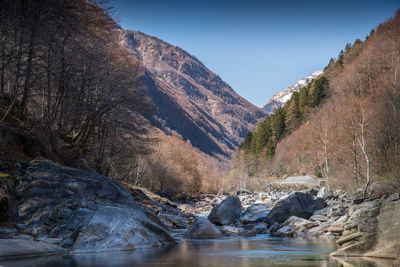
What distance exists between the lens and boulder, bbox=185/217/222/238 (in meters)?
14.2

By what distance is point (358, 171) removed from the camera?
92.7 ft

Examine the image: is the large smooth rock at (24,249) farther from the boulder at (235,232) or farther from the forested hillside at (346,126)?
the forested hillside at (346,126)

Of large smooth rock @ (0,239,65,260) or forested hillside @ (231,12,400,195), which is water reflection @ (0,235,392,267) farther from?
forested hillside @ (231,12,400,195)

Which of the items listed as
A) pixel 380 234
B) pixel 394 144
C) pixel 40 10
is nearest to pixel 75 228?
pixel 380 234

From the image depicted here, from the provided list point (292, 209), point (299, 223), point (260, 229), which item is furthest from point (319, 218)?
point (260, 229)

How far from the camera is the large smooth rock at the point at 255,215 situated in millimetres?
20098

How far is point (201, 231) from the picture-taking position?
14305 millimetres

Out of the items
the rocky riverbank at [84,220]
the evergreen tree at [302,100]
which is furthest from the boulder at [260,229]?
the evergreen tree at [302,100]

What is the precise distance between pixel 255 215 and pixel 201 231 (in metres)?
7.46

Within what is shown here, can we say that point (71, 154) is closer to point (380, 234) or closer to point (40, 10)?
point (40, 10)

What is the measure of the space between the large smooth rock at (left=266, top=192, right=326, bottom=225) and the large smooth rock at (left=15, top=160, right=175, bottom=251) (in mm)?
9637

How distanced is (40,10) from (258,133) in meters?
99.6

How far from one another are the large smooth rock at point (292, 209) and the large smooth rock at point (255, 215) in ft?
2.81

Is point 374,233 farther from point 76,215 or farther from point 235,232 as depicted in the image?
point 235,232
